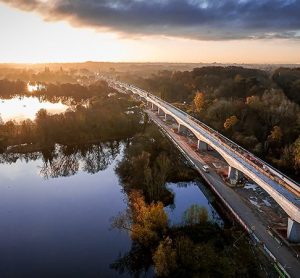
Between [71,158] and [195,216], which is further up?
[195,216]

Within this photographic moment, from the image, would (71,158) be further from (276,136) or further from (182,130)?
(276,136)

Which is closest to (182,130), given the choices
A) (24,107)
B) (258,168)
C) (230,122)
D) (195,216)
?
(230,122)

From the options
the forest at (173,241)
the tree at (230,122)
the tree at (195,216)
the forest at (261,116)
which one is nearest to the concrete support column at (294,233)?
the forest at (173,241)

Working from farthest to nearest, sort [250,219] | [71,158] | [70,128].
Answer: [70,128] < [71,158] < [250,219]

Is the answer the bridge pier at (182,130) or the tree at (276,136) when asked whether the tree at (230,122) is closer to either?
the tree at (276,136)

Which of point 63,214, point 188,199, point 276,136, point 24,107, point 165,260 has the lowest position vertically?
point 24,107

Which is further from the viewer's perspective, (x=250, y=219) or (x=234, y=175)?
(x=234, y=175)
